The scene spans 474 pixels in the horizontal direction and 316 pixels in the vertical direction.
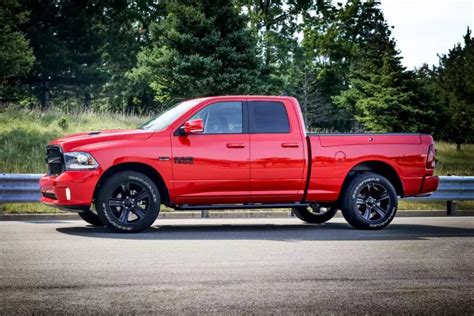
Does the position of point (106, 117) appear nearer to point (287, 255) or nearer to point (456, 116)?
point (287, 255)

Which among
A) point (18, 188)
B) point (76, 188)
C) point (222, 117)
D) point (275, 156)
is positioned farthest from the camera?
point (18, 188)

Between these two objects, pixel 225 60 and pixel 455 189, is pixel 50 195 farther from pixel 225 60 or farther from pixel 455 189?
pixel 225 60

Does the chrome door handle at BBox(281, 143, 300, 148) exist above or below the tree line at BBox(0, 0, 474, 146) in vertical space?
below

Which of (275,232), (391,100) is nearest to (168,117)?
(275,232)

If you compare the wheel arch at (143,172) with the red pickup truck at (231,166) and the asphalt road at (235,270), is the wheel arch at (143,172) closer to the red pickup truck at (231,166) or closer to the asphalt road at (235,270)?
the red pickup truck at (231,166)

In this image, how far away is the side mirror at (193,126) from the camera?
10.9m

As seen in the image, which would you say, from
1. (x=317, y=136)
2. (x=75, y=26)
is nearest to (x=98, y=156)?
(x=317, y=136)

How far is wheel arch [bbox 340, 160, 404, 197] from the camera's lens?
12.2m

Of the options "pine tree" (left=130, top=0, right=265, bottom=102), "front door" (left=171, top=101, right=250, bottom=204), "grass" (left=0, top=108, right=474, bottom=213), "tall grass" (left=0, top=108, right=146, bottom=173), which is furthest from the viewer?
"pine tree" (left=130, top=0, right=265, bottom=102)

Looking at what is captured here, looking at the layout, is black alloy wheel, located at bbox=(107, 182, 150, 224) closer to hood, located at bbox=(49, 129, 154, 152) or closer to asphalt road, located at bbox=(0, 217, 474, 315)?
asphalt road, located at bbox=(0, 217, 474, 315)

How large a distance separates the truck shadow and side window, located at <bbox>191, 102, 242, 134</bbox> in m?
1.49

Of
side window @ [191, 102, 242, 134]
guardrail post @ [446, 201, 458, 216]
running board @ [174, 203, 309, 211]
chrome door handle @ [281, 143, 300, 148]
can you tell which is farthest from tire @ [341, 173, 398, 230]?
guardrail post @ [446, 201, 458, 216]

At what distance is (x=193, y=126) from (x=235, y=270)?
350 centimetres

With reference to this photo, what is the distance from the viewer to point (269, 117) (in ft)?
38.7
